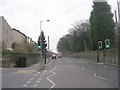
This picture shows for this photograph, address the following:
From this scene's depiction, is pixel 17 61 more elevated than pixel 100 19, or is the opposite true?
pixel 100 19

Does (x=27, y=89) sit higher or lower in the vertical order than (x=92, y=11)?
lower

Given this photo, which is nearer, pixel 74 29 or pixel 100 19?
pixel 100 19

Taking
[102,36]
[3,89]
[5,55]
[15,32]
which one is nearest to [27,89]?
[3,89]

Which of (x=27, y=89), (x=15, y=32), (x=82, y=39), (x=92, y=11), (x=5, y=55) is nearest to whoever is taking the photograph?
(x=27, y=89)

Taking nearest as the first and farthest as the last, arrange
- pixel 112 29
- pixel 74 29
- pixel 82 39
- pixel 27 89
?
pixel 27 89 → pixel 112 29 → pixel 82 39 → pixel 74 29

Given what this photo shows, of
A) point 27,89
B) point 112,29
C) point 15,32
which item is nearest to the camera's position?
point 27,89

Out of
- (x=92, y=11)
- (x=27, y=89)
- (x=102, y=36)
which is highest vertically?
(x=92, y=11)

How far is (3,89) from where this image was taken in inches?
646

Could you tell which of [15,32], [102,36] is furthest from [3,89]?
[15,32]

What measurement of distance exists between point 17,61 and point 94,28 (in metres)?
42.5

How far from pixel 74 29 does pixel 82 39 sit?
1147 cm

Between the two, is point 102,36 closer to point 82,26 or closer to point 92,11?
point 92,11

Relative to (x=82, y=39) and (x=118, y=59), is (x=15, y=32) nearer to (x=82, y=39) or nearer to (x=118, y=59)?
(x=82, y=39)

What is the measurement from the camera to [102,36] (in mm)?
83312
